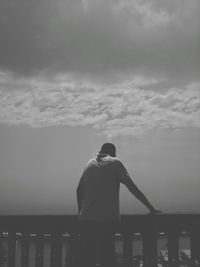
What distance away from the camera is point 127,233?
409 centimetres

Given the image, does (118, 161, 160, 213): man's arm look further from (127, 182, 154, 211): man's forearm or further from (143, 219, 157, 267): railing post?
(143, 219, 157, 267): railing post

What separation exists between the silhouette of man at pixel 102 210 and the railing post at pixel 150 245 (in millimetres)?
269

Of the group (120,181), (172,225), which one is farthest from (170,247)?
(120,181)

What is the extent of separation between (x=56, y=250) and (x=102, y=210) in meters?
0.70

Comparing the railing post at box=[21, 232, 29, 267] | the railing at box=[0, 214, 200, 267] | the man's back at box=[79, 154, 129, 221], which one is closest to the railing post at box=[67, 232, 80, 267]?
the railing at box=[0, 214, 200, 267]

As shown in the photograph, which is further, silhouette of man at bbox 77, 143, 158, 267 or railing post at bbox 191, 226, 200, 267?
railing post at bbox 191, 226, 200, 267

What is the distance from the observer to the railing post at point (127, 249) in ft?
13.3

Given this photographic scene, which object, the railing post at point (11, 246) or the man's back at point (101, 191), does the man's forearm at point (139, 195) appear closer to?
the man's back at point (101, 191)

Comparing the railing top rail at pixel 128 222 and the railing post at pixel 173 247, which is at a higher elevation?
the railing top rail at pixel 128 222

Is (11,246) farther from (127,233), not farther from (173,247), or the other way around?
(173,247)

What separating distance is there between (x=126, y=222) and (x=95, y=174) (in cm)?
61

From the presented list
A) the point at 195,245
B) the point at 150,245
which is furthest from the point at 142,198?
the point at 195,245

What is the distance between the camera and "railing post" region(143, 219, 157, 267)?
407 cm

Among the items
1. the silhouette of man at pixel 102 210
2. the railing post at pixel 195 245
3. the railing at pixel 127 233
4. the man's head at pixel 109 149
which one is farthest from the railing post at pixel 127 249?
the man's head at pixel 109 149
